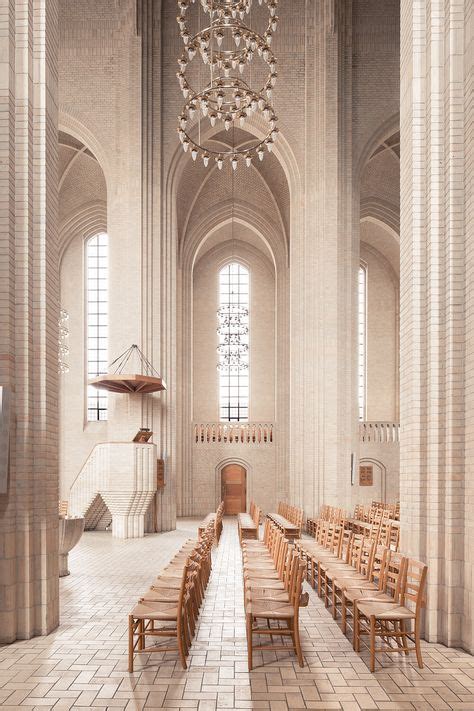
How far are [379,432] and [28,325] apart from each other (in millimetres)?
21023

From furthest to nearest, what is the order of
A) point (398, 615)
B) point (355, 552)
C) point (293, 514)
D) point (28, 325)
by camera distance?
point (293, 514), point (355, 552), point (28, 325), point (398, 615)

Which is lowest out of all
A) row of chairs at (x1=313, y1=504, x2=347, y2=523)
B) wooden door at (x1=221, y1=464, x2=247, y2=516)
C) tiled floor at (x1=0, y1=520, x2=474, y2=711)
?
wooden door at (x1=221, y1=464, x2=247, y2=516)

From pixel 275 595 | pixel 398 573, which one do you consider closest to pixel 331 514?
Result: pixel 398 573

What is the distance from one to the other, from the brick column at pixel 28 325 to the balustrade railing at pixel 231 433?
66.3ft

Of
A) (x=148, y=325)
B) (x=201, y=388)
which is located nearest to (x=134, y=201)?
(x=148, y=325)

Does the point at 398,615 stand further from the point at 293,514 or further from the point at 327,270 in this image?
the point at 327,270

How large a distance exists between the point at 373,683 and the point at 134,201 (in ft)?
54.8

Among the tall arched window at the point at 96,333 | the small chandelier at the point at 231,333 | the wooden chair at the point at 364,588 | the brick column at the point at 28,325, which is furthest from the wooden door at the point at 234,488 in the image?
the brick column at the point at 28,325

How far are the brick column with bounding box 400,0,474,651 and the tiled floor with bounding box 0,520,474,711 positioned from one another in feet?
3.34

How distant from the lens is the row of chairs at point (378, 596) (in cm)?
657

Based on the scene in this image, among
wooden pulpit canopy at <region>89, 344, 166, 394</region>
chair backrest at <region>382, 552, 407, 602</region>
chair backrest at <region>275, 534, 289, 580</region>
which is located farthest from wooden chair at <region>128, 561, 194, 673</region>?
wooden pulpit canopy at <region>89, 344, 166, 394</region>

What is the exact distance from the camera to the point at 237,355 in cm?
2612

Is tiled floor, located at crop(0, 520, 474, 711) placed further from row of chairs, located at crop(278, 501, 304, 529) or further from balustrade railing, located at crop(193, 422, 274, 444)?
balustrade railing, located at crop(193, 422, 274, 444)

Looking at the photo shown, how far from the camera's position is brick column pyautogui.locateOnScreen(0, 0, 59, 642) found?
752cm
